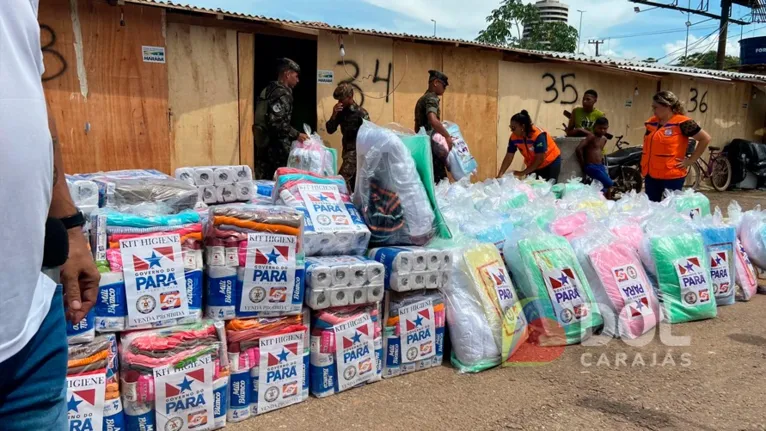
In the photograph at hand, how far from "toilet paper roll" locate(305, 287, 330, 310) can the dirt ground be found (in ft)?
1.54

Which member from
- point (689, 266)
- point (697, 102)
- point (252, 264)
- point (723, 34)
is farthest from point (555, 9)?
point (252, 264)

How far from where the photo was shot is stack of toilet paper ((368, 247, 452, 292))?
3104mm

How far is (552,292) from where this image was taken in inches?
140

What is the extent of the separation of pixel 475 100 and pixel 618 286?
5.30 m

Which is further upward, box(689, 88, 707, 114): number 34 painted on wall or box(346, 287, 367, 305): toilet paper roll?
box(689, 88, 707, 114): number 34 painted on wall

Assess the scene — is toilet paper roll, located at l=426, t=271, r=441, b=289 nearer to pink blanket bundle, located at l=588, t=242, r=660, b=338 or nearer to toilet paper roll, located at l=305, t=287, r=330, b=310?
toilet paper roll, located at l=305, t=287, r=330, b=310

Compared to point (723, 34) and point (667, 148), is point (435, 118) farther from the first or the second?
point (723, 34)

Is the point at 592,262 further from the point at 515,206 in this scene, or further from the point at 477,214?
the point at 515,206

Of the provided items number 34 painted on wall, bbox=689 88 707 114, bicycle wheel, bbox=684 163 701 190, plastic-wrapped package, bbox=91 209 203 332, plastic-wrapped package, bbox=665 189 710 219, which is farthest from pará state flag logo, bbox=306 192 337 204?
number 34 painted on wall, bbox=689 88 707 114

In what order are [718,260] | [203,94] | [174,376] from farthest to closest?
1. [203,94]
2. [718,260]
3. [174,376]

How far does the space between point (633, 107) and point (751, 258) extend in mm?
7055

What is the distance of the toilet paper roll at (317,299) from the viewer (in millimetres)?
2854

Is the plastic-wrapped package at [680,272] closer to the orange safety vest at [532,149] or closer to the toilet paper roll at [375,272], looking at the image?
the toilet paper roll at [375,272]

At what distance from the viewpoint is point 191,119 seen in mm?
6250
